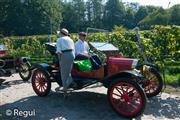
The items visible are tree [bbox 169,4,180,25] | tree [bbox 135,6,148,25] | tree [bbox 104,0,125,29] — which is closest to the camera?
tree [bbox 169,4,180,25]

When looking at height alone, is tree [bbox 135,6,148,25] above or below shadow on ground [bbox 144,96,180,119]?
above

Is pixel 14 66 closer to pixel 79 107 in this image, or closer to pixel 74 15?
pixel 79 107

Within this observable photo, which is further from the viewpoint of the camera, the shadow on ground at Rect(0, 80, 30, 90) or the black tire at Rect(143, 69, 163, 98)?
the shadow on ground at Rect(0, 80, 30, 90)

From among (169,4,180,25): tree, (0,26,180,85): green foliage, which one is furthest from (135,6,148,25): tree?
(0,26,180,85): green foliage

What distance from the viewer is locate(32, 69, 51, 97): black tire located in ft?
27.8

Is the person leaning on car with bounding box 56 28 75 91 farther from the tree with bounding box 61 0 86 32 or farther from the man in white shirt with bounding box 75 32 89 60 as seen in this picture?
the tree with bounding box 61 0 86 32

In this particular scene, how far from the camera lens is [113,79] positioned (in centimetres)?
721

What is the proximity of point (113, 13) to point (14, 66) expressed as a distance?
88.2m

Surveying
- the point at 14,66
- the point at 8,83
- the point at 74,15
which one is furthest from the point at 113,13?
the point at 8,83

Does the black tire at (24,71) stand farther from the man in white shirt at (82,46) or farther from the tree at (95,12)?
the tree at (95,12)

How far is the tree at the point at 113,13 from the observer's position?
93.5 meters

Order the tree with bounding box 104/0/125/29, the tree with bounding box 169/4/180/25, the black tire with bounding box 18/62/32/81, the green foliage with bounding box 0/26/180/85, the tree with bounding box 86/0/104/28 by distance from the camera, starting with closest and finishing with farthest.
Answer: the green foliage with bounding box 0/26/180/85 < the black tire with bounding box 18/62/32/81 < the tree with bounding box 169/4/180/25 < the tree with bounding box 104/0/125/29 < the tree with bounding box 86/0/104/28

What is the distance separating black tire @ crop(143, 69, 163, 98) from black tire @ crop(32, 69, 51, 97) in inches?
91.2

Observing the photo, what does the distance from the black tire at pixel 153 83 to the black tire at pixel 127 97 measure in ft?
4.63
